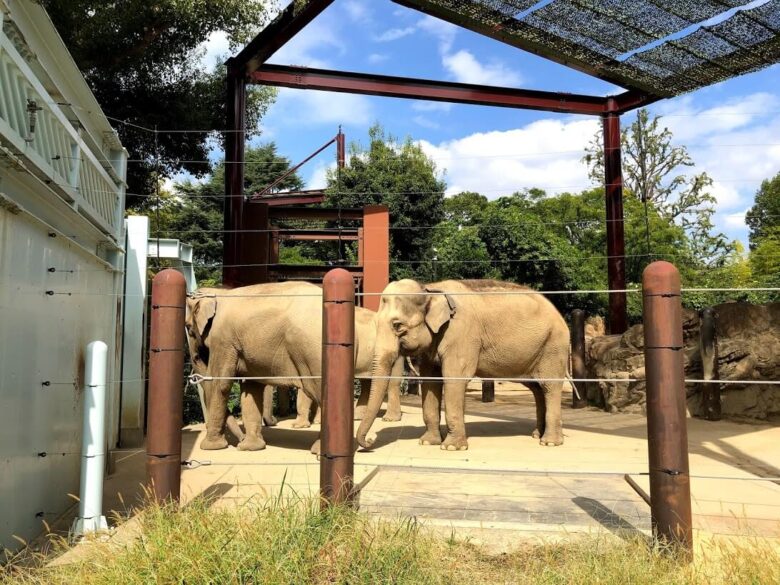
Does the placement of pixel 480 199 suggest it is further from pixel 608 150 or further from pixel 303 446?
pixel 303 446

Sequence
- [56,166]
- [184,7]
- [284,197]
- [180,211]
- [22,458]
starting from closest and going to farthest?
[22,458]
[56,166]
[184,7]
[284,197]
[180,211]

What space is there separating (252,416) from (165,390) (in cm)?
381

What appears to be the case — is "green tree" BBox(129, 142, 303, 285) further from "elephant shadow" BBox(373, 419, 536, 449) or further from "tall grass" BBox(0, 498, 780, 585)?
"tall grass" BBox(0, 498, 780, 585)

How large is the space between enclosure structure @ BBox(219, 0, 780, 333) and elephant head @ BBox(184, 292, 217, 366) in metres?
2.99

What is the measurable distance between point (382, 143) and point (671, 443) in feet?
83.2

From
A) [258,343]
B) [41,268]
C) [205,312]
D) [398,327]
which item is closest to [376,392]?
[398,327]

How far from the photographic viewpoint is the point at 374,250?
11609 mm

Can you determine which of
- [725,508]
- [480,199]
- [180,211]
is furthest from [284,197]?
[480,199]

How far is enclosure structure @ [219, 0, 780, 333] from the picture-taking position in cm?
895

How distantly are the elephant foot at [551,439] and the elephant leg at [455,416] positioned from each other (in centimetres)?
97

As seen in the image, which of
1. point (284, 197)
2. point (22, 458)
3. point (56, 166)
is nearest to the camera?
point (22, 458)

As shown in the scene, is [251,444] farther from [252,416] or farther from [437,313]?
[437,313]

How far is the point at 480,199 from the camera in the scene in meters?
36.6

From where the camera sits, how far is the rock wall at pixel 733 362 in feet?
→ 31.7
